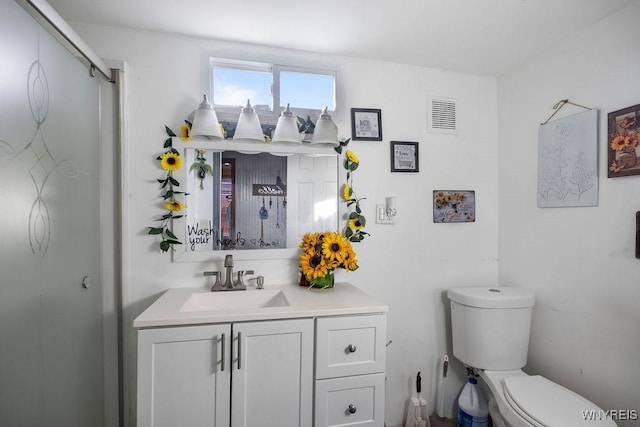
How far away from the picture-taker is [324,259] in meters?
1.64

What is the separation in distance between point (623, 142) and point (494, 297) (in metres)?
0.94

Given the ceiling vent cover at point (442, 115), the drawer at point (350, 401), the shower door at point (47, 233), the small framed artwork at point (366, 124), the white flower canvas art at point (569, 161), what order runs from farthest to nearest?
the ceiling vent cover at point (442, 115), the small framed artwork at point (366, 124), the white flower canvas art at point (569, 161), the drawer at point (350, 401), the shower door at point (47, 233)

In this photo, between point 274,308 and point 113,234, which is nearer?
point 274,308

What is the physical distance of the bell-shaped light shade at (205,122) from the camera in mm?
1562

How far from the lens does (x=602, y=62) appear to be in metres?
1.47

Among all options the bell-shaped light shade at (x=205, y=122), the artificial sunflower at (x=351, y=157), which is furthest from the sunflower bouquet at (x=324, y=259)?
the bell-shaped light shade at (x=205, y=122)

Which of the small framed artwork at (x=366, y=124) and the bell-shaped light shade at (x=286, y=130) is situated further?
the small framed artwork at (x=366, y=124)

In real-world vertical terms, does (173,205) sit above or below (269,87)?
below

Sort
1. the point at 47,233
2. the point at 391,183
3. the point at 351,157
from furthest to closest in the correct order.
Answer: the point at 391,183 → the point at 351,157 → the point at 47,233

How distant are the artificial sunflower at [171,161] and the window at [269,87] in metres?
0.35

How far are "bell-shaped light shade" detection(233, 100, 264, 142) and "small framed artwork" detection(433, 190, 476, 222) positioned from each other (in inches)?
47.7

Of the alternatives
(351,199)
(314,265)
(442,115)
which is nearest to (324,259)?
(314,265)

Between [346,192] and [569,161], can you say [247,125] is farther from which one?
[569,161]

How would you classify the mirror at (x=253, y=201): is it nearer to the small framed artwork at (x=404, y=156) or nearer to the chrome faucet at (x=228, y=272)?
the chrome faucet at (x=228, y=272)
